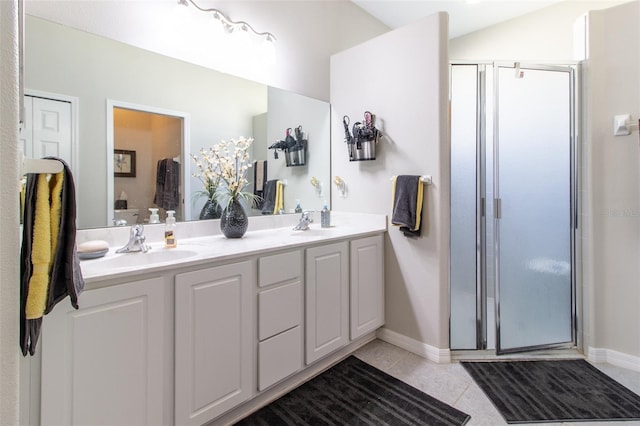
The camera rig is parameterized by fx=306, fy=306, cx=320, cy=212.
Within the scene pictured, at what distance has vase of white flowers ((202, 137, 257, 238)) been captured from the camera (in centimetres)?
191

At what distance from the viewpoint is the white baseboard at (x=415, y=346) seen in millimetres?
2080

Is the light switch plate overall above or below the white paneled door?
above

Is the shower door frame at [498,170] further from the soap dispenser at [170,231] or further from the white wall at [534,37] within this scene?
the soap dispenser at [170,231]

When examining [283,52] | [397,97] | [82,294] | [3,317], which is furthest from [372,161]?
[3,317]

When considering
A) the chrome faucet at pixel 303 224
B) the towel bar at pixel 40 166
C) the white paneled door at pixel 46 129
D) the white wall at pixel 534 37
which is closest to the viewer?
the towel bar at pixel 40 166

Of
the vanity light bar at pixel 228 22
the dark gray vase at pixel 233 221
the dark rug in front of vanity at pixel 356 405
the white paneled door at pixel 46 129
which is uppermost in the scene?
the vanity light bar at pixel 228 22

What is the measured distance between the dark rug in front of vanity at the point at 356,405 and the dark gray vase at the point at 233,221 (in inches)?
39.0

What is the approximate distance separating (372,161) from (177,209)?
1.44 m

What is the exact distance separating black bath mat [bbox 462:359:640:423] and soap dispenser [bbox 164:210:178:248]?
6.42 feet

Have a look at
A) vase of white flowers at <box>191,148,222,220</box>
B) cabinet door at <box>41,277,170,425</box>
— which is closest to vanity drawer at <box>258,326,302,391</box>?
cabinet door at <box>41,277,170,425</box>

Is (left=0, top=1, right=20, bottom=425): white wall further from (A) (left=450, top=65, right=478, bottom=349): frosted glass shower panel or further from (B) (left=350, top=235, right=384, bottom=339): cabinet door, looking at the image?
(A) (left=450, top=65, right=478, bottom=349): frosted glass shower panel

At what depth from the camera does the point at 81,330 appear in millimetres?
1035

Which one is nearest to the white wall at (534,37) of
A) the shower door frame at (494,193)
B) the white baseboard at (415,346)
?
the shower door frame at (494,193)

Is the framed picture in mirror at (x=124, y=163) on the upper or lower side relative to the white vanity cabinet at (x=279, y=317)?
upper
